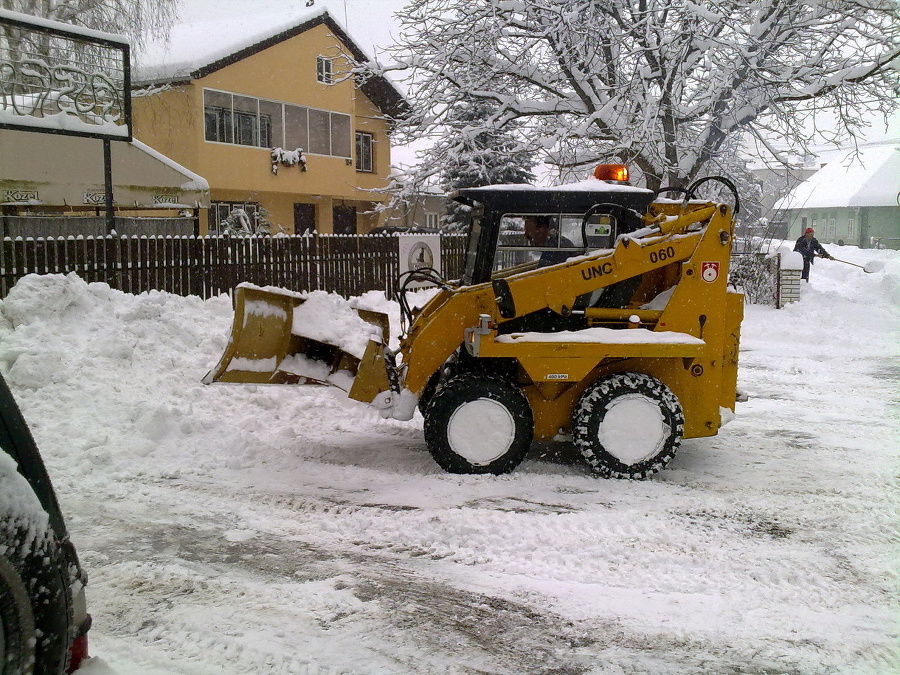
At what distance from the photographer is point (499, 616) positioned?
3.42m

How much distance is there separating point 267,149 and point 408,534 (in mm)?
22769

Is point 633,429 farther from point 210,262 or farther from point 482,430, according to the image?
point 210,262

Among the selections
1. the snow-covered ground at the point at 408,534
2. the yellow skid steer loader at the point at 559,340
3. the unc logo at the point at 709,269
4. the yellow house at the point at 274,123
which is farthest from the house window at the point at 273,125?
the unc logo at the point at 709,269

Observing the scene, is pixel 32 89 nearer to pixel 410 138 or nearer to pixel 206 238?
pixel 206 238

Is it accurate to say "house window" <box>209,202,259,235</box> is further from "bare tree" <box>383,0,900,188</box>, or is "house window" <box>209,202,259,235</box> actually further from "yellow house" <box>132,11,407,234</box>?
"bare tree" <box>383,0,900,188</box>

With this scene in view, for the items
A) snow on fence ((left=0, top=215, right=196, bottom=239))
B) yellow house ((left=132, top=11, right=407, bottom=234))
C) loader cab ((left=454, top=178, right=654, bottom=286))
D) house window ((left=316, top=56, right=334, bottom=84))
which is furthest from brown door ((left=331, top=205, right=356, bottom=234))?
loader cab ((left=454, top=178, right=654, bottom=286))

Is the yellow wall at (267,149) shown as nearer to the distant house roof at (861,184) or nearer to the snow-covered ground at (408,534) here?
the snow-covered ground at (408,534)

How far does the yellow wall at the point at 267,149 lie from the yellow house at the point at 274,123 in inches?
1.3

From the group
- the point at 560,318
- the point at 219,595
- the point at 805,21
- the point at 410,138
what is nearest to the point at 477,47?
the point at 410,138

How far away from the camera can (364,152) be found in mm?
30406

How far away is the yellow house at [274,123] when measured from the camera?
74.1 ft

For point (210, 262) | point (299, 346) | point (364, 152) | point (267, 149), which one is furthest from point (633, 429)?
point (364, 152)

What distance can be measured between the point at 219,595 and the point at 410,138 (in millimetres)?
14761

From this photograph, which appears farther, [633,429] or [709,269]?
[709,269]
